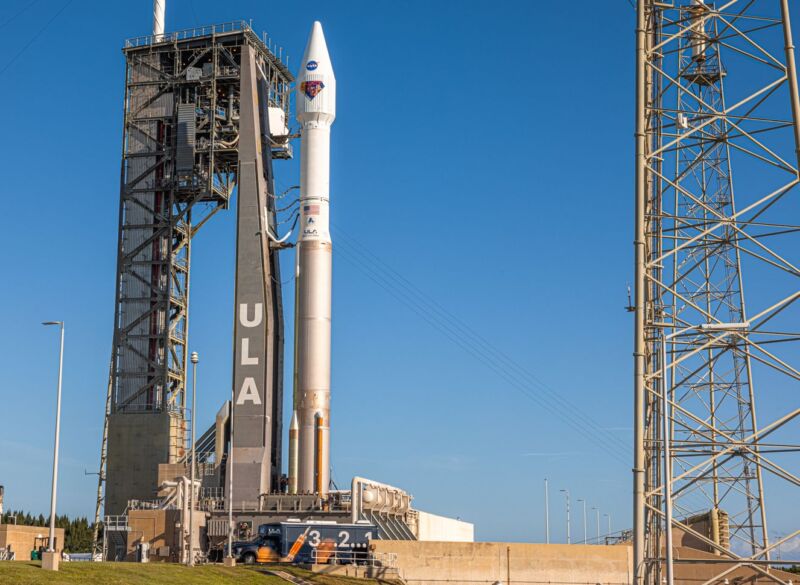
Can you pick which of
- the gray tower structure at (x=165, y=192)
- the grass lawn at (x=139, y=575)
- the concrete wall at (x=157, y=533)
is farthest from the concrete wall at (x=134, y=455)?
the grass lawn at (x=139, y=575)

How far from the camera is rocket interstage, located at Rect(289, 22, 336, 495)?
6569cm

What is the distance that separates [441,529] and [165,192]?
33235 millimetres

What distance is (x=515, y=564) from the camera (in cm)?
5744

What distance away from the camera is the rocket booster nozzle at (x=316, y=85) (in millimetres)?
69812

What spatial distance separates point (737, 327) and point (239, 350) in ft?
149

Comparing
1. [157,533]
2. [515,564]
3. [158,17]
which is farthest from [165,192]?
[515,564]

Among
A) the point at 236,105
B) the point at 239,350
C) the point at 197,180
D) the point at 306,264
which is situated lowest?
the point at 239,350

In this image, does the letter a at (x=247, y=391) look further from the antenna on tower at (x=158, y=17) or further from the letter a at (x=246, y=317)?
the antenna on tower at (x=158, y=17)

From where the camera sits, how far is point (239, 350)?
68750 mm

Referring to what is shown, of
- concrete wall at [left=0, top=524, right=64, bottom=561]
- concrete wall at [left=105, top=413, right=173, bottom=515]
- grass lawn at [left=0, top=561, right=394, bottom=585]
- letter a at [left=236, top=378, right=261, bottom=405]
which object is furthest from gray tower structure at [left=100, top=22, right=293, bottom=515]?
grass lawn at [left=0, top=561, right=394, bottom=585]

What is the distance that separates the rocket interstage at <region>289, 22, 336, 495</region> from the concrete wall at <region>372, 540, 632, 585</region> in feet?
31.9

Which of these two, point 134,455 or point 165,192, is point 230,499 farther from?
point 165,192

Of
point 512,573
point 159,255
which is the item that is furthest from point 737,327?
point 159,255

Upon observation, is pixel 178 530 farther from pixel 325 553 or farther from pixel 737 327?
pixel 737 327
